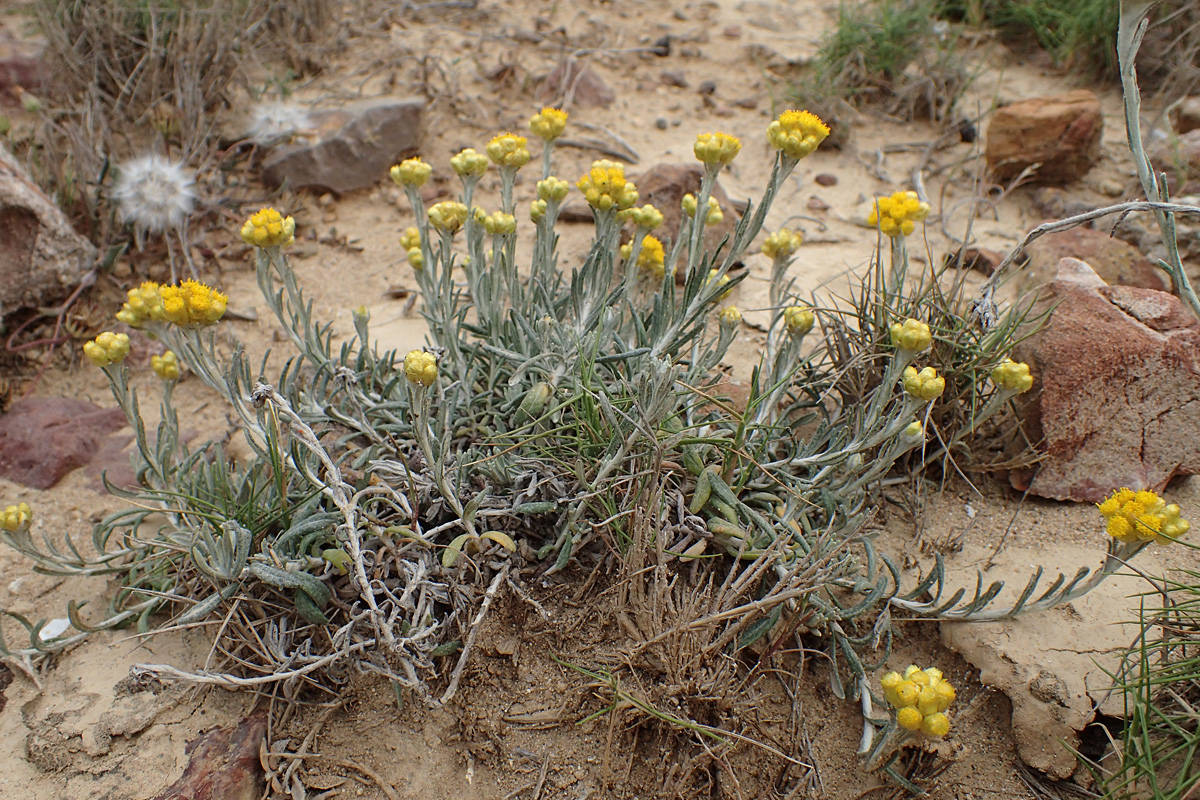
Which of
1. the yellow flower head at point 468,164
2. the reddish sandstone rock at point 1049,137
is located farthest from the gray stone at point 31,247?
the reddish sandstone rock at point 1049,137

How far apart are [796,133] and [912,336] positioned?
0.55 meters

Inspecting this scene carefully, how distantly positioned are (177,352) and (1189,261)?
360 centimetres

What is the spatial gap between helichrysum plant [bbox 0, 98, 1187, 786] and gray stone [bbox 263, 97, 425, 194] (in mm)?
1721

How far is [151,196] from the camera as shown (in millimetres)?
3568

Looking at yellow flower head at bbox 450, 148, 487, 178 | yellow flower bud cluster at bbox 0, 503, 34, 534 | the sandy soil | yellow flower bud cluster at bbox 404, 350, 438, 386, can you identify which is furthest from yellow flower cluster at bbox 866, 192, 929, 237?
yellow flower bud cluster at bbox 0, 503, 34, 534

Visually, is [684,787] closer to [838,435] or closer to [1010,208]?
[838,435]

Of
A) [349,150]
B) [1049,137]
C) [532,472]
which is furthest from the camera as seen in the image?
[349,150]

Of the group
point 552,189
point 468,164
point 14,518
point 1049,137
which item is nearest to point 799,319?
point 552,189

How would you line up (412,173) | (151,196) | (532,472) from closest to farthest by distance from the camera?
(532,472) → (412,173) → (151,196)

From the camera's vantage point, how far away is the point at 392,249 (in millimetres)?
3834

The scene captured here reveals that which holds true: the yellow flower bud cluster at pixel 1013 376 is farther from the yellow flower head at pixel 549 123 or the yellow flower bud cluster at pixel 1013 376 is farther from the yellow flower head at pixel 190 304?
the yellow flower head at pixel 190 304

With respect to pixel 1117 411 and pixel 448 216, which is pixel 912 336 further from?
pixel 448 216

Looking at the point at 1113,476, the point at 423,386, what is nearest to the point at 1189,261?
the point at 1113,476

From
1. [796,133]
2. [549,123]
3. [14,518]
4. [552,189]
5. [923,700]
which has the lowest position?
[14,518]
